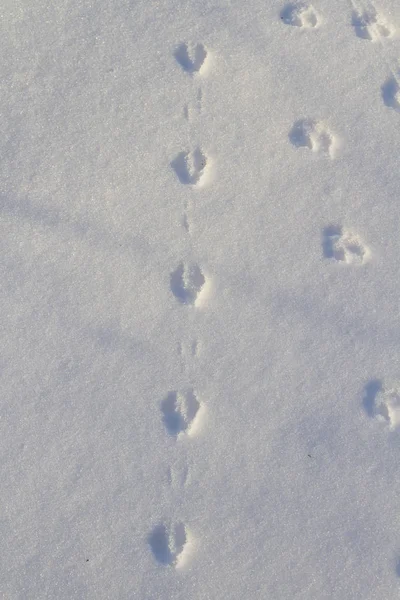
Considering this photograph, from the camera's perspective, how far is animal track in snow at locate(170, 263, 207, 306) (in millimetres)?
1312

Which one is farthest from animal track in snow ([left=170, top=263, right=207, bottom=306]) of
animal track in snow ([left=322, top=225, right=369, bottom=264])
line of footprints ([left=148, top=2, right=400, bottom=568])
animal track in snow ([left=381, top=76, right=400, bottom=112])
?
animal track in snow ([left=381, top=76, right=400, bottom=112])

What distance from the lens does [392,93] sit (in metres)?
1.40

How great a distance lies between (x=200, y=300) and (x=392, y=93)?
2.46 feet

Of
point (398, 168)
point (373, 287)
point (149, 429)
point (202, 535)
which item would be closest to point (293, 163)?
point (398, 168)

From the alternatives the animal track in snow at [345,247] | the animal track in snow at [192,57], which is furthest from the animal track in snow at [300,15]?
the animal track in snow at [345,247]

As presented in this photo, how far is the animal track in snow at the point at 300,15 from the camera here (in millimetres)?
1418

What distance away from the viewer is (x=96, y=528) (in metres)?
1.23

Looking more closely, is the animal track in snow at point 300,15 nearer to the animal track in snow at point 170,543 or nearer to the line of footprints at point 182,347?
the line of footprints at point 182,347

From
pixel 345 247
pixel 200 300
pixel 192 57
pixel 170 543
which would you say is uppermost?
pixel 192 57

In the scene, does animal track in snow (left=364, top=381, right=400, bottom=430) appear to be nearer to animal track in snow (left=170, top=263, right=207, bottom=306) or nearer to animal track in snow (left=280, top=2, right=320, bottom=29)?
animal track in snow (left=170, top=263, right=207, bottom=306)

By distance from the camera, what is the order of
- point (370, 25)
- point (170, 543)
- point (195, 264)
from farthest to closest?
1. point (370, 25)
2. point (195, 264)
3. point (170, 543)

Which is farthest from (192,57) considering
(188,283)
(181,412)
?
(181,412)

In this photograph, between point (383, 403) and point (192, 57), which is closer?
point (383, 403)

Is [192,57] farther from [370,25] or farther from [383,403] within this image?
[383,403]
